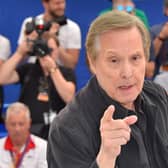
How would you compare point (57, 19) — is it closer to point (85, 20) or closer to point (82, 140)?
point (85, 20)

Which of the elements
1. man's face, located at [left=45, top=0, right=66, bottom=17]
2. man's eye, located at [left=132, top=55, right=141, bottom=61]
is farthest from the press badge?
man's eye, located at [left=132, top=55, right=141, bottom=61]

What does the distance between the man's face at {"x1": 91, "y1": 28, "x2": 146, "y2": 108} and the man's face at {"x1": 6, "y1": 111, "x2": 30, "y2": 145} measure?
2364 millimetres

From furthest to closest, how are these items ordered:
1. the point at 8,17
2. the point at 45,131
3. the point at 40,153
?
1. the point at 8,17
2. the point at 45,131
3. the point at 40,153

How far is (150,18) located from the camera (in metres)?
6.00

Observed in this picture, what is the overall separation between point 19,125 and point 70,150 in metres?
2.36

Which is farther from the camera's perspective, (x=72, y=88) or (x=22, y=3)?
(x=22, y=3)

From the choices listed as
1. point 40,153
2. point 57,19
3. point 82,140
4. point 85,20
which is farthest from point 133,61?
point 85,20

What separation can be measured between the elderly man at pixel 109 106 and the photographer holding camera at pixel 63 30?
106 inches

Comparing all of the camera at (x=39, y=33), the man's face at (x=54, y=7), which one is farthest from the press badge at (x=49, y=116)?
the man's face at (x=54, y=7)

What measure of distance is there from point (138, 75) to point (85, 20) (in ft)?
14.6

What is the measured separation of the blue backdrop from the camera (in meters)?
5.75

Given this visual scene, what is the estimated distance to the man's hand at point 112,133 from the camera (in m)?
1.38

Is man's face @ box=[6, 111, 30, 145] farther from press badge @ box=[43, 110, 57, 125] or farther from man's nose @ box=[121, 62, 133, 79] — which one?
man's nose @ box=[121, 62, 133, 79]

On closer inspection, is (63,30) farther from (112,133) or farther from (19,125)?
(112,133)
